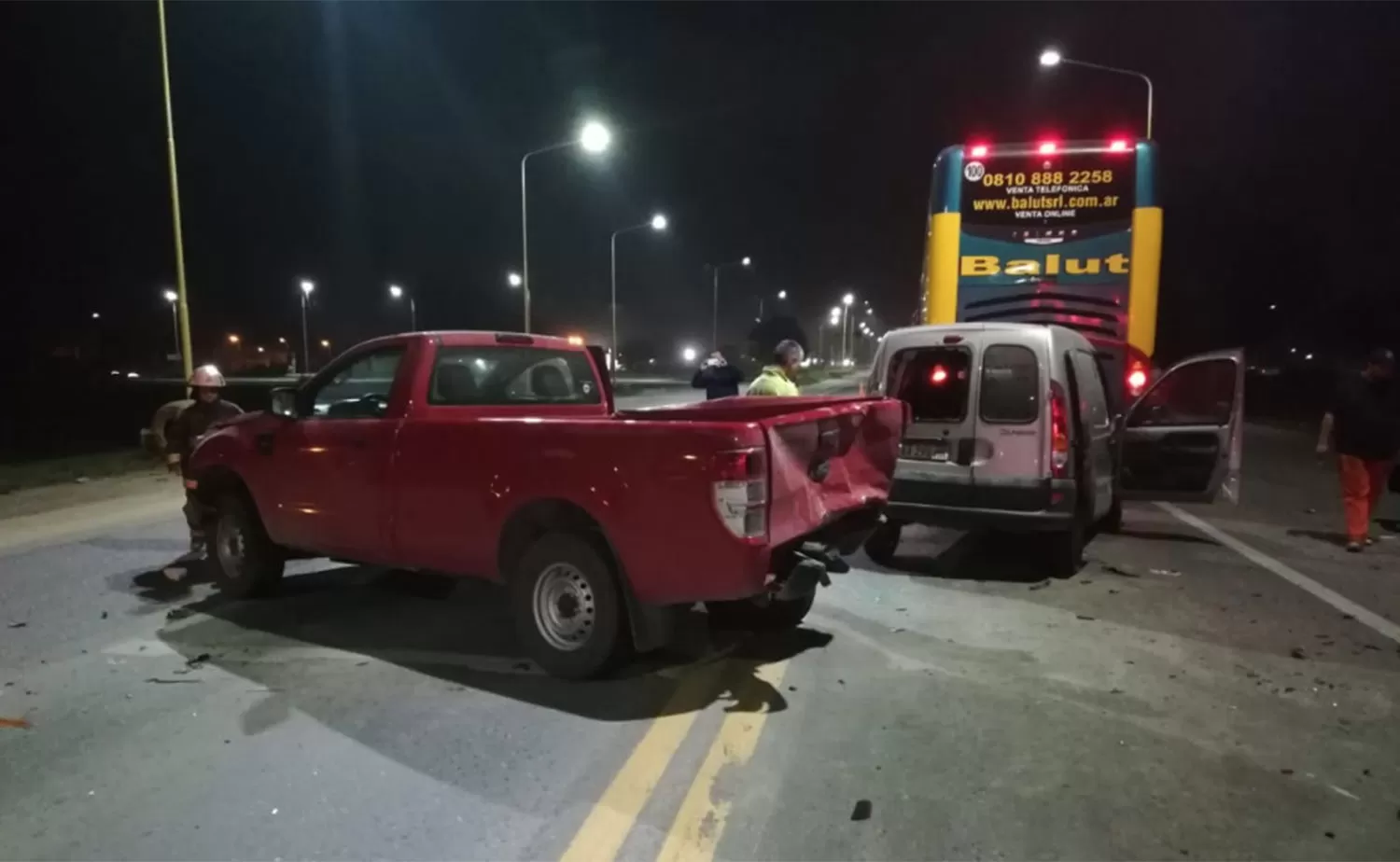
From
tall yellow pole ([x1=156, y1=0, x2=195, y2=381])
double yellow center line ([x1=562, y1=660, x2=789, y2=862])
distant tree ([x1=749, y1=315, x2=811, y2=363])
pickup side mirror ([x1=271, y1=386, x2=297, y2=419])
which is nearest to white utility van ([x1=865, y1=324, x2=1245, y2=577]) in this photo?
double yellow center line ([x1=562, y1=660, x2=789, y2=862])

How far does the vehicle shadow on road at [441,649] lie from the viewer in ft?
17.2

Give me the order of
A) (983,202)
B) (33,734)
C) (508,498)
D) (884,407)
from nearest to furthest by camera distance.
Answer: (33,734)
(508,498)
(884,407)
(983,202)

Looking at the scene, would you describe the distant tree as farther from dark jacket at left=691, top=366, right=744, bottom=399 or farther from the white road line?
the white road line

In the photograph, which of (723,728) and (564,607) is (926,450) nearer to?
(564,607)

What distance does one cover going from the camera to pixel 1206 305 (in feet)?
229

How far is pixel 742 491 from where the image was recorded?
185 inches

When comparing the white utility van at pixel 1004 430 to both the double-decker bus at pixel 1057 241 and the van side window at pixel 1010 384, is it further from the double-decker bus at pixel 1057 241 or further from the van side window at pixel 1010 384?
the double-decker bus at pixel 1057 241

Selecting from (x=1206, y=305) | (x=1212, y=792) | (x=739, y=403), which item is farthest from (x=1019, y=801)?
(x=1206, y=305)

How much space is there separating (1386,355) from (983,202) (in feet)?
17.6

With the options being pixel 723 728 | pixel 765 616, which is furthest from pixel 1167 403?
pixel 723 728

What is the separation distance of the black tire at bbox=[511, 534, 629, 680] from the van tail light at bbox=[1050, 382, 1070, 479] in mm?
3854

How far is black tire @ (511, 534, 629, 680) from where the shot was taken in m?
5.33

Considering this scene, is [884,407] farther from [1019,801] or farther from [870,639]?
[1019,801]

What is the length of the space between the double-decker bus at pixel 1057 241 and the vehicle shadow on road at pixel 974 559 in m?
4.10
